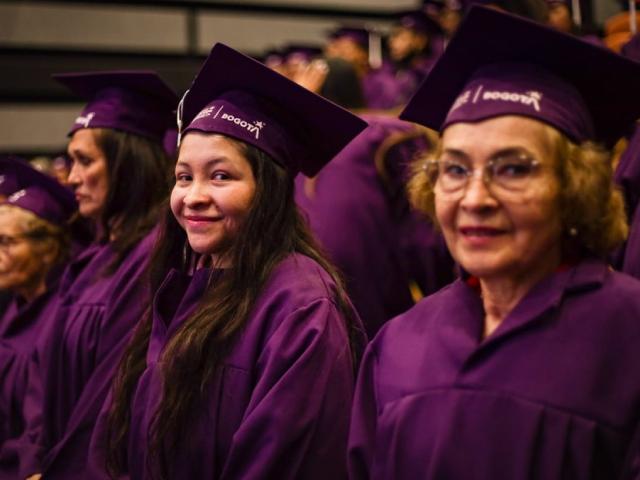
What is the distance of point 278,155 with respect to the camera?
2355mm

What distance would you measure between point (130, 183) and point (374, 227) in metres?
1.06

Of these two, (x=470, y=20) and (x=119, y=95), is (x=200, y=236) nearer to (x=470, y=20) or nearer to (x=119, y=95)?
(x=470, y=20)

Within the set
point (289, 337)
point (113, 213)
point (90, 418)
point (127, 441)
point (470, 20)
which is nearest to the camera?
point (470, 20)

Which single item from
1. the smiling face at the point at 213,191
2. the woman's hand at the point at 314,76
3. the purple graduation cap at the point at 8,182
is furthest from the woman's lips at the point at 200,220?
the woman's hand at the point at 314,76

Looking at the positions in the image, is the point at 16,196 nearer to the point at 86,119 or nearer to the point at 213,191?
the point at 86,119

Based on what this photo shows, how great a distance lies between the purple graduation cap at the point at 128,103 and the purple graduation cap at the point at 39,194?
57cm

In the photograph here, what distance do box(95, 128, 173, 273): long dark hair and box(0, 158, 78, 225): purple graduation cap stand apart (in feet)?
2.14

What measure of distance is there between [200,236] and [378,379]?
2.31ft

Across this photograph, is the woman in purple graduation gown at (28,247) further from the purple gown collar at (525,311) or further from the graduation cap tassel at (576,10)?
the graduation cap tassel at (576,10)

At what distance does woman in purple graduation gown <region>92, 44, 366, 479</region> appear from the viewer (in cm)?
208

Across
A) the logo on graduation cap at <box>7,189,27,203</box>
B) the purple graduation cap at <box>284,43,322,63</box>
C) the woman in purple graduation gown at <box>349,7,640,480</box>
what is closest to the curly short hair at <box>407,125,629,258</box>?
the woman in purple graduation gown at <box>349,7,640,480</box>

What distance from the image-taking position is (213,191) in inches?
90.4

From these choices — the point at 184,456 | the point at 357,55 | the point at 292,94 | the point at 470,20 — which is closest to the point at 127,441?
the point at 184,456

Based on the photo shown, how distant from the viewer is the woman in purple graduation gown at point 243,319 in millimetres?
2080
